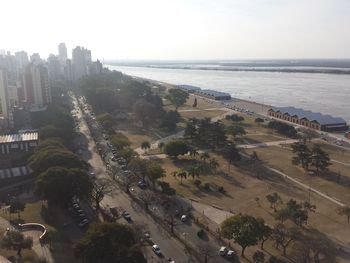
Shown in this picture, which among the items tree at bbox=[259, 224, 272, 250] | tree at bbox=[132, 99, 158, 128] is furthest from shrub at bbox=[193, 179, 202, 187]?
tree at bbox=[132, 99, 158, 128]

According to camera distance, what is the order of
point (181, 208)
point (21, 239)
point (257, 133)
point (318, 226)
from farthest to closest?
point (257, 133) → point (181, 208) → point (318, 226) → point (21, 239)

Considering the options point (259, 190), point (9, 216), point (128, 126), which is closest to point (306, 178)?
point (259, 190)

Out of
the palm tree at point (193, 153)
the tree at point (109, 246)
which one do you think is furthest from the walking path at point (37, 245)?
the palm tree at point (193, 153)

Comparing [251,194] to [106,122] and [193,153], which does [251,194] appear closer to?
[193,153]

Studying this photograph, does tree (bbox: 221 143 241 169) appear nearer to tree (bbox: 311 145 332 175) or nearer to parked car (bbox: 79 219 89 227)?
tree (bbox: 311 145 332 175)

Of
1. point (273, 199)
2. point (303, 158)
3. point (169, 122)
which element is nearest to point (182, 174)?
point (273, 199)

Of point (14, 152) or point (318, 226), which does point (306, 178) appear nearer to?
point (318, 226)
